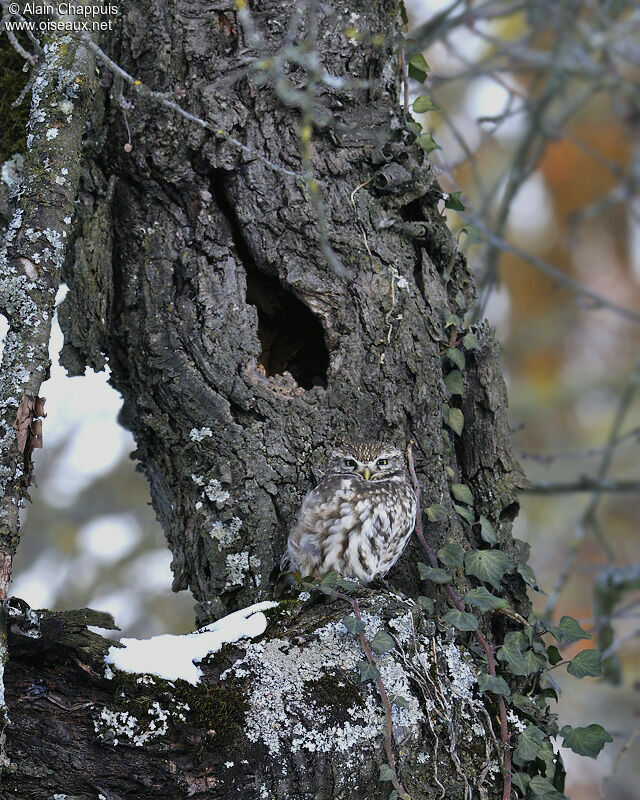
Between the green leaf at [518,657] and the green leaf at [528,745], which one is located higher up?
Result: the green leaf at [518,657]

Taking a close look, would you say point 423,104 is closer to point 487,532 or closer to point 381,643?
point 487,532

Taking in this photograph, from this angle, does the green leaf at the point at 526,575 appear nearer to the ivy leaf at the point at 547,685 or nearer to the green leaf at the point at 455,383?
the ivy leaf at the point at 547,685

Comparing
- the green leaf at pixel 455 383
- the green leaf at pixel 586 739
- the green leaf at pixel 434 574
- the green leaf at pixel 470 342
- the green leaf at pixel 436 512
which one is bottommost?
the green leaf at pixel 586 739

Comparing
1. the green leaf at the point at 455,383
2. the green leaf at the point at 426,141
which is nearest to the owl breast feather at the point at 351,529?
the green leaf at the point at 455,383

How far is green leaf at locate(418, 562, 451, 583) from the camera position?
2.62 meters

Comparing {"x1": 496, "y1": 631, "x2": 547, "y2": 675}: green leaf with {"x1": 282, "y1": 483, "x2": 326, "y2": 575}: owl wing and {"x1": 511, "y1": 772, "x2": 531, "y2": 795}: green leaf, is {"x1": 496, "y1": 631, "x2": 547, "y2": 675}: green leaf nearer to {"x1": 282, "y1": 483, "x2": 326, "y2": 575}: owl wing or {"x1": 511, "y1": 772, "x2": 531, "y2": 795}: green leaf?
{"x1": 511, "y1": 772, "x2": 531, "y2": 795}: green leaf

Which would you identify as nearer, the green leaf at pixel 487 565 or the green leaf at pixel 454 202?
the green leaf at pixel 487 565

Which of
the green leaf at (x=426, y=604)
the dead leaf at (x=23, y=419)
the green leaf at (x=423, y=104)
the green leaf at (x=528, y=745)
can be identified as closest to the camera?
the dead leaf at (x=23, y=419)

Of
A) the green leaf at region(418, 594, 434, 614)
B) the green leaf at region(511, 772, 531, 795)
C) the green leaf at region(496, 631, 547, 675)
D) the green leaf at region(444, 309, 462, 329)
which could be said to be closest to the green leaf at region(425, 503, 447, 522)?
the green leaf at region(418, 594, 434, 614)

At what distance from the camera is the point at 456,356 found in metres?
2.96

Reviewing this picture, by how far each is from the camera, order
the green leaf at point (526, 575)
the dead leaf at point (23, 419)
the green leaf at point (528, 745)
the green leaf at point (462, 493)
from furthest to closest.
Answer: the green leaf at point (462, 493) < the green leaf at point (526, 575) < the green leaf at point (528, 745) < the dead leaf at point (23, 419)

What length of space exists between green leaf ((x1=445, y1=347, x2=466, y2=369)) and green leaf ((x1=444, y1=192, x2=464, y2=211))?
0.54m

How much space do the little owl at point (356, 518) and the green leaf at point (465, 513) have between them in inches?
6.0

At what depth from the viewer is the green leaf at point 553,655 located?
8.50 feet
